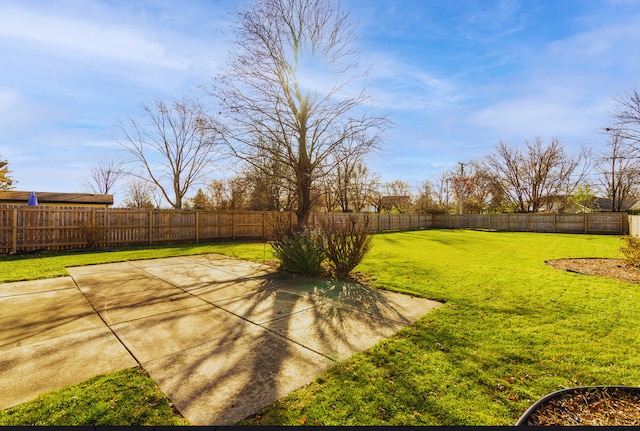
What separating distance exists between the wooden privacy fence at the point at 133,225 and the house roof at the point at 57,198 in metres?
13.0

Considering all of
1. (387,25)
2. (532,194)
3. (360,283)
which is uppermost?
(387,25)

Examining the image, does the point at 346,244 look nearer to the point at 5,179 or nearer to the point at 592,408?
the point at 592,408

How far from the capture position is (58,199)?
21672 millimetres

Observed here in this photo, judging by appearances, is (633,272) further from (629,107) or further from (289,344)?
(629,107)

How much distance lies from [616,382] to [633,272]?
23.2ft

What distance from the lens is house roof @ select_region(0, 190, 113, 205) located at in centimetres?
2070

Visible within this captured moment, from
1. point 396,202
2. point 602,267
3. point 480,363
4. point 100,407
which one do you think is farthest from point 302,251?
point 396,202

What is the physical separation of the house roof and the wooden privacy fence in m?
13.0

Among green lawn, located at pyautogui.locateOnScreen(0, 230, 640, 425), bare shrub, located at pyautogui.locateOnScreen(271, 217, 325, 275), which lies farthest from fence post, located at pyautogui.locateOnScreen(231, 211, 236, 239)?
green lawn, located at pyautogui.locateOnScreen(0, 230, 640, 425)

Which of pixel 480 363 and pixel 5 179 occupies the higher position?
pixel 5 179

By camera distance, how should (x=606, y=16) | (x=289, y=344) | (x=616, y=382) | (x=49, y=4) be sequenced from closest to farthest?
(x=616, y=382) → (x=289, y=344) → (x=49, y=4) → (x=606, y=16)

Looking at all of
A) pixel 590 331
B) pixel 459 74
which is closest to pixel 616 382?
pixel 590 331

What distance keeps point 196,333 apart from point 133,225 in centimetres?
1237

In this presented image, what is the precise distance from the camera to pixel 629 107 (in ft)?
49.1
